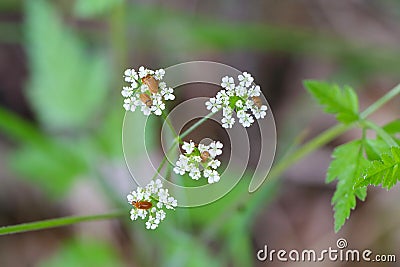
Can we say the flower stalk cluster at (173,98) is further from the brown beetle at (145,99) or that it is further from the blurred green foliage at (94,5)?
the blurred green foliage at (94,5)

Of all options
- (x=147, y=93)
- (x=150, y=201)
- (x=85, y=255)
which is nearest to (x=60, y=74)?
(x=85, y=255)

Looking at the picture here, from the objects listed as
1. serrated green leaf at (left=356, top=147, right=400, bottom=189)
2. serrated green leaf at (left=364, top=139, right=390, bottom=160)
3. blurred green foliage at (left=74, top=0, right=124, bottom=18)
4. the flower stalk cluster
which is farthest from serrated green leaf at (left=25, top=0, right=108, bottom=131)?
serrated green leaf at (left=356, top=147, right=400, bottom=189)

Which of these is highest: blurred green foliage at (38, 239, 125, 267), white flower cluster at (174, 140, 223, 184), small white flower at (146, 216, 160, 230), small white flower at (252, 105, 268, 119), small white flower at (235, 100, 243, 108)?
blurred green foliage at (38, 239, 125, 267)

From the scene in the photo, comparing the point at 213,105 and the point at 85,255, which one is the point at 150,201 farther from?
the point at 85,255

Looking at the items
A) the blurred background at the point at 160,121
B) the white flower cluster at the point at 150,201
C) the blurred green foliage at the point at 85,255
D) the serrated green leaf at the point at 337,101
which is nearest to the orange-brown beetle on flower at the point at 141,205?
the white flower cluster at the point at 150,201

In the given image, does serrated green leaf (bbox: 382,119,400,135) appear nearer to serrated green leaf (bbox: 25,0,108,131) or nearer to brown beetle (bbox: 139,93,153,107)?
brown beetle (bbox: 139,93,153,107)

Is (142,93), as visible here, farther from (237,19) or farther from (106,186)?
(237,19)
